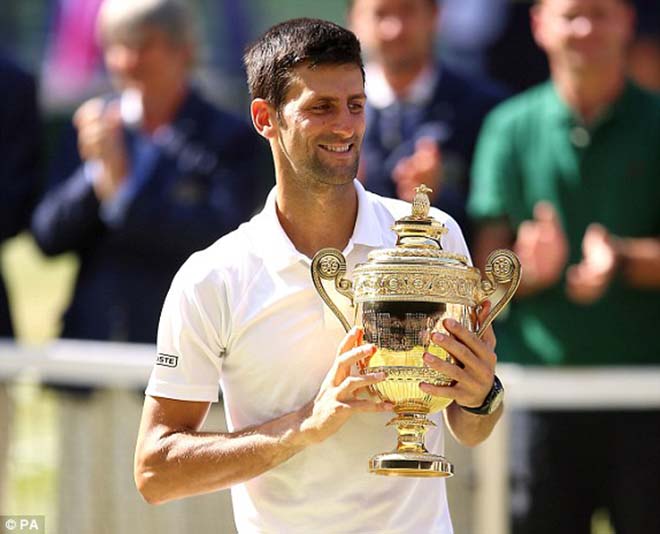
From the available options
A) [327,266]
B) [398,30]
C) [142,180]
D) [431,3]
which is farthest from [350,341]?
[142,180]

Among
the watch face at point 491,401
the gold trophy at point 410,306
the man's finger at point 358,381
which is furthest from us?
the watch face at point 491,401

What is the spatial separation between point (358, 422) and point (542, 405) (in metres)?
2.53

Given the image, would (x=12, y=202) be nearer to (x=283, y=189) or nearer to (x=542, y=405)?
(x=542, y=405)

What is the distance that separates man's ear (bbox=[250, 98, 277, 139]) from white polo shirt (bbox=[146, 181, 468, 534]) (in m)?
0.22

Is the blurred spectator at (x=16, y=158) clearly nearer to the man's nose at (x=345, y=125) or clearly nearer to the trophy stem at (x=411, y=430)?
the man's nose at (x=345, y=125)

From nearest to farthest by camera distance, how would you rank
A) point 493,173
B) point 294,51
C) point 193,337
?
point 294,51
point 193,337
point 493,173

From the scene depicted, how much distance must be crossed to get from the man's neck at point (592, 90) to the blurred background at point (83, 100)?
5.5 inches

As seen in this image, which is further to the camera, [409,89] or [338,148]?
[409,89]

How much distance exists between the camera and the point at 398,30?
6.70 metres

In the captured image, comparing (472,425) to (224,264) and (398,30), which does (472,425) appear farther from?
(398,30)

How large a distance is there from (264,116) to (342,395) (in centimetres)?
81

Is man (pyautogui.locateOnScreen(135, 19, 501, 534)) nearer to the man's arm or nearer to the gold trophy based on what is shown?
A: the man's arm

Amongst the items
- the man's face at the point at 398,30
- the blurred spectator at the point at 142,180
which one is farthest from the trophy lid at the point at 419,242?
the blurred spectator at the point at 142,180

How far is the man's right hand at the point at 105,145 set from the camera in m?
7.05
